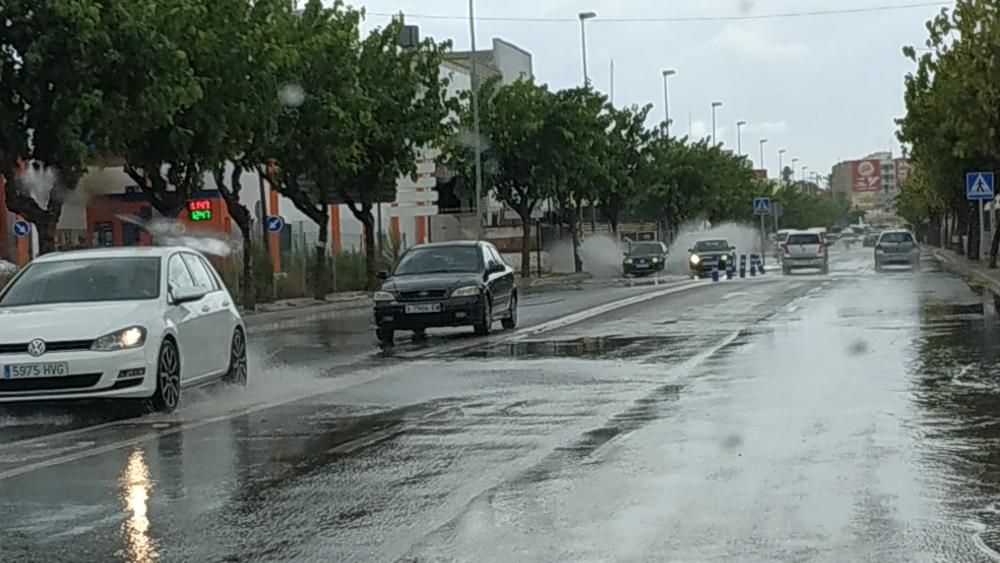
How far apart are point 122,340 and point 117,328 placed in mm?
118

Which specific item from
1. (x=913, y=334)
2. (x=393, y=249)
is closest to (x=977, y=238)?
(x=393, y=249)

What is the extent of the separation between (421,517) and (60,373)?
548 cm

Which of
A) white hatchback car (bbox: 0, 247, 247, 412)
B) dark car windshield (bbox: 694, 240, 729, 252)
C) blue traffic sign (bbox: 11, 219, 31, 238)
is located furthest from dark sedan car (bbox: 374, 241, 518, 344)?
dark car windshield (bbox: 694, 240, 729, 252)

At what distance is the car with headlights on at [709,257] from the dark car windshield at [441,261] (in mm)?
35147

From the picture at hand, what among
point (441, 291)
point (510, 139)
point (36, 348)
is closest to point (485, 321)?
point (441, 291)

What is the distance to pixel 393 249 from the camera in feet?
186

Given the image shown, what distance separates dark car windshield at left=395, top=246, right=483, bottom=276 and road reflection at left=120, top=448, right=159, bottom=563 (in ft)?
40.6

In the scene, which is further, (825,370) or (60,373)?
(825,370)

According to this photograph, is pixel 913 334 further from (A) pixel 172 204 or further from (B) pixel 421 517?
(A) pixel 172 204

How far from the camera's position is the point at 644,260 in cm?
6134

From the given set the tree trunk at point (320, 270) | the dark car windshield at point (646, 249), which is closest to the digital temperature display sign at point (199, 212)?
the tree trunk at point (320, 270)

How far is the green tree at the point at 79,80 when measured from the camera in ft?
83.1

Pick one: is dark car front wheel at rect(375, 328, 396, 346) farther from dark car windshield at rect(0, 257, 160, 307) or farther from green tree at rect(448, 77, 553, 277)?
green tree at rect(448, 77, 553, 277)

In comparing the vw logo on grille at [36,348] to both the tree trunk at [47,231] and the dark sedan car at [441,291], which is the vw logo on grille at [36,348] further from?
the tree trunk at [47,231]
